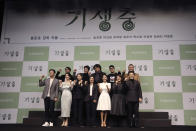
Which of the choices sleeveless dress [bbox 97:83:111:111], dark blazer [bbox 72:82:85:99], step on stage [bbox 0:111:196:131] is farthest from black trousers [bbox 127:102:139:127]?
dark blazer [bbox 72:82:85:99]

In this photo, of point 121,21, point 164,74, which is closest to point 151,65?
point 164,74

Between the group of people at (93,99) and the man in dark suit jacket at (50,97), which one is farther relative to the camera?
the man in dark suit jacket at (50,97)

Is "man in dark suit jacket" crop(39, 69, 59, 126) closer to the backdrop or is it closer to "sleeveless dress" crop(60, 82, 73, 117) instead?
"sleeveless dress" crop(60, 82, 73, 117)

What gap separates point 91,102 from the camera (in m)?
5.81

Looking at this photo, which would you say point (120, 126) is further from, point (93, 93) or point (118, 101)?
point (93, 93)

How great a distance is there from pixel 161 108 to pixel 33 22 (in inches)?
162

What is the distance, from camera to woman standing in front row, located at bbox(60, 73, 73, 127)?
19.0ft

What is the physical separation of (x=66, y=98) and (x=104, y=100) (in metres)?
0.84

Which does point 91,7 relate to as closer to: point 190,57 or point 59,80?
point 59,80

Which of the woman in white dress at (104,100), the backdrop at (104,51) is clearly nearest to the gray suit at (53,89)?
the woman in white dress at (104,100)

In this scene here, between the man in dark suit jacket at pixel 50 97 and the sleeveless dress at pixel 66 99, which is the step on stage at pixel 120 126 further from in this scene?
the sleeveless dress at pixel 66 99

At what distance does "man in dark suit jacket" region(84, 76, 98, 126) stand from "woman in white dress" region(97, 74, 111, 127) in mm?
113

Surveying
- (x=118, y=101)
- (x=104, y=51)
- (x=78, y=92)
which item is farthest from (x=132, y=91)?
(x=104, y=51)

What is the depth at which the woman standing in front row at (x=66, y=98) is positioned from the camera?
578cm
